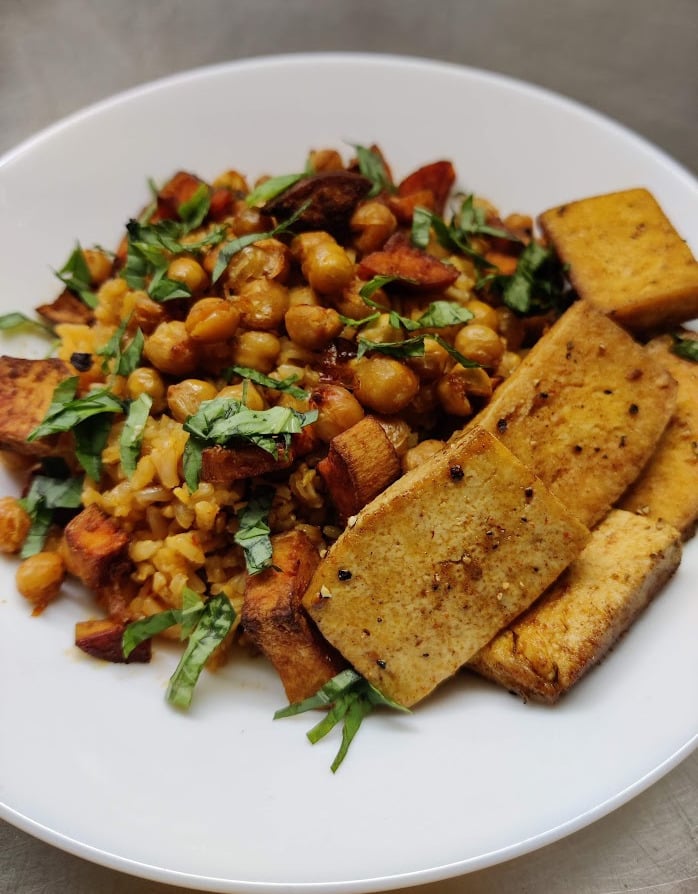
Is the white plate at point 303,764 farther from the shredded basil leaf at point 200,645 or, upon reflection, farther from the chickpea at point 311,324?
the chickpea at point 311,324

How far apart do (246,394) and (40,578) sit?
0.96 metres

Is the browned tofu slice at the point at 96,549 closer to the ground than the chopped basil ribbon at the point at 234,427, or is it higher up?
closer to the ground

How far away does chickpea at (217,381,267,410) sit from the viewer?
2.78 meters

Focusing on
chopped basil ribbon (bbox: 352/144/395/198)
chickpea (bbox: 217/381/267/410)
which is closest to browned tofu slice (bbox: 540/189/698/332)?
chopped basil ribbon (bbox: 352/144/395/198)

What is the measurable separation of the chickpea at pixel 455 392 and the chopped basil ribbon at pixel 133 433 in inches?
42.7

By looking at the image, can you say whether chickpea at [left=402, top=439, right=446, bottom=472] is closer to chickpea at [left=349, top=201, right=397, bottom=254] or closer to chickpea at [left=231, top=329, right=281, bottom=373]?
chickpea at [left=231, top=329, right=281, bottom=373]


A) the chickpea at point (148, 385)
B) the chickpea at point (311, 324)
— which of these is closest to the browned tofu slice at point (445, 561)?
the chickpea at point (311, 324)

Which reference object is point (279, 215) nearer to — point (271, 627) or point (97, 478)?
point (97, 478)

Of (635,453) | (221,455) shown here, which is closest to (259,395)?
(221,455)

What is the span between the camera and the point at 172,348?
287 cm

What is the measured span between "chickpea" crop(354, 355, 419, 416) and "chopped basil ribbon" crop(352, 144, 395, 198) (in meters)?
1.06

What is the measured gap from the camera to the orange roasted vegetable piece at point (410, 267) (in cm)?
306

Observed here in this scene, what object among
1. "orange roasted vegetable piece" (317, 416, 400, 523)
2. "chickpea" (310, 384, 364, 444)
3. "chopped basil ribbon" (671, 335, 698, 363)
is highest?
"chickpea" (310, 384, 364, 444)

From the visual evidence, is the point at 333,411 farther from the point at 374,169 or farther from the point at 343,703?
the point at 374,169
